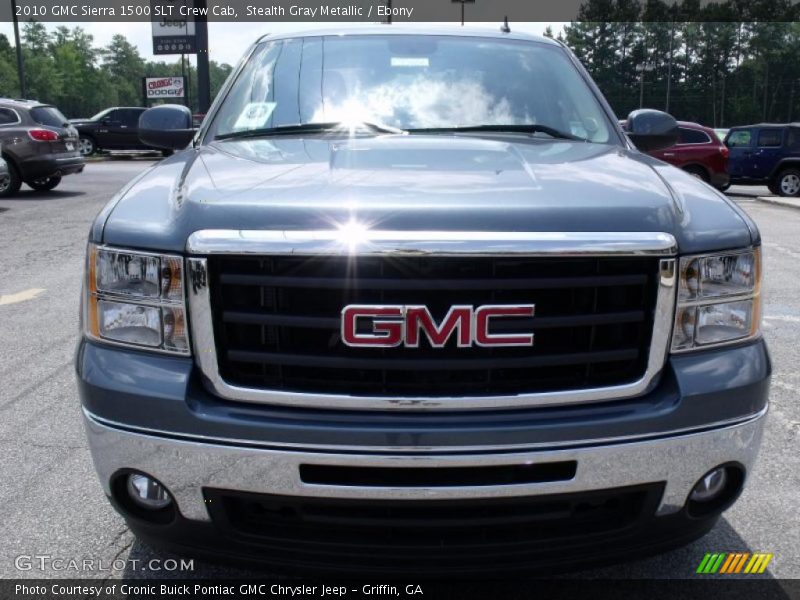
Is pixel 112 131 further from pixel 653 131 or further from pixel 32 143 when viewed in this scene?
pixel 653 131

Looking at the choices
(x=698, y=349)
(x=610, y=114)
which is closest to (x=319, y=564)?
(x=698, y=349)

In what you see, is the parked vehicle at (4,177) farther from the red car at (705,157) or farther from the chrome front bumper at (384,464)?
the chrome front bumper at (384,464)

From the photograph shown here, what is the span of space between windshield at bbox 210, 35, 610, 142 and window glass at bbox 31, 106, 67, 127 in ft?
41.6

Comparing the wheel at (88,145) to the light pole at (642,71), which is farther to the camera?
the light pole at (642,71)

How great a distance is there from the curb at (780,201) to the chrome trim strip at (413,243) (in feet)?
50.0

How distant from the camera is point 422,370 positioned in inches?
79.9

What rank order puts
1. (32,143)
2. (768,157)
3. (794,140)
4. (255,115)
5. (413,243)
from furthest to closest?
(768,157) < (794,140) < (32,143) < (255,115) < (413,243)

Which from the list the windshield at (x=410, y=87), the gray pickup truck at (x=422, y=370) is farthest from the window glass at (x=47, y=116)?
the gray pickup truck at (x=422, y=370)

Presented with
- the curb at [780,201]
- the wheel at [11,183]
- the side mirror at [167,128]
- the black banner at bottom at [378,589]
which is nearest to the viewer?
the black banner at bottom at [378,589]

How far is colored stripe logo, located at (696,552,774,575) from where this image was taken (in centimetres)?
265

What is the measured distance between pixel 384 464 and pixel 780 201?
1649 centimetres

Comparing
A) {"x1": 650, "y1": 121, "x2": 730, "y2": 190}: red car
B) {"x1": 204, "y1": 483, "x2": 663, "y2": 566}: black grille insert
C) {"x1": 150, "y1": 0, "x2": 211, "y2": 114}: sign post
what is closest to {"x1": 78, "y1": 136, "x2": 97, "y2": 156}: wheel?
{"x1": 150, "y1": 0, "x2": 211, "y2": 114}: sign post

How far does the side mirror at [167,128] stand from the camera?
12.4 ft

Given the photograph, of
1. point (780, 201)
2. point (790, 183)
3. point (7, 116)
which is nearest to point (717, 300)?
point (7, 116)
